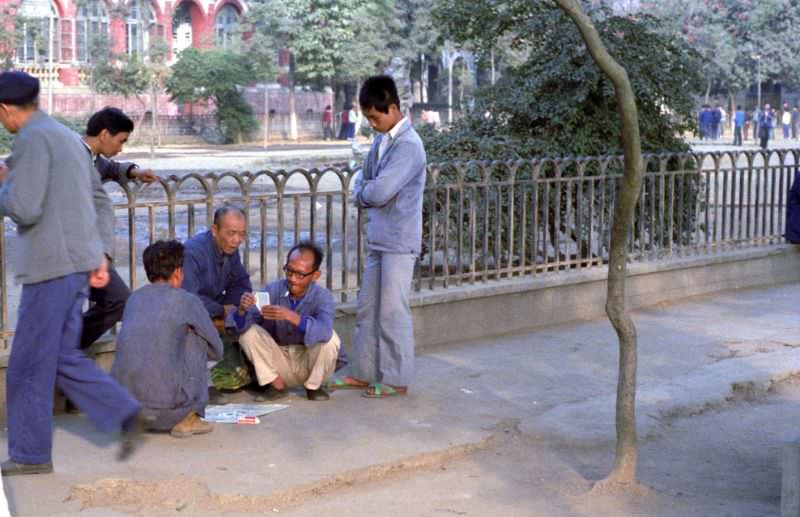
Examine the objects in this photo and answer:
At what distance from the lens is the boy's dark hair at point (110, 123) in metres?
6.65

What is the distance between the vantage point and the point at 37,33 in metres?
47.3

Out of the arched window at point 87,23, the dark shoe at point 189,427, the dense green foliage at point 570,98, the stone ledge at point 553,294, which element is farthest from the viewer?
the arched window at point 87,23

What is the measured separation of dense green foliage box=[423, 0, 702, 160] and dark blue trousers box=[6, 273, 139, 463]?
5741mm

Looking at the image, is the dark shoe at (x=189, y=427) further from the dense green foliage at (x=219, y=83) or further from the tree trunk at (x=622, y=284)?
the dense green foliage at (x=219, y=83)

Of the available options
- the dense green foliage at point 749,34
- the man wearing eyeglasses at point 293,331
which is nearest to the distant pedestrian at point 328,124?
the dense green foliage at point 749,34

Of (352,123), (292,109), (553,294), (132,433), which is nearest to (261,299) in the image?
(132,433)

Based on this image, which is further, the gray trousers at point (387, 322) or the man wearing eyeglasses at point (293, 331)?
the gray trousers at point (387, 322)

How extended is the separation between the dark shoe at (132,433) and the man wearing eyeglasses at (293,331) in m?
1.00

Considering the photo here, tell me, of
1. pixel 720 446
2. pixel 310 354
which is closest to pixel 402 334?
pixel 310 354

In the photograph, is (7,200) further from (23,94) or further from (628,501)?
(628,501)

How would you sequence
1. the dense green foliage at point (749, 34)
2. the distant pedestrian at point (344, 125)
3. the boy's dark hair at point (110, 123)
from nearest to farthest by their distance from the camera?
the boy's dark hair at point (110, 123) < the distant pedestrian at point (344, 125) < the dense green foliage at point (749, 34)

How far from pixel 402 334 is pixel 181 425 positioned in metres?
1.54

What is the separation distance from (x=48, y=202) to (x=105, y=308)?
136 centimetres

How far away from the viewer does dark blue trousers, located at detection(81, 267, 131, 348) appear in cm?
673
